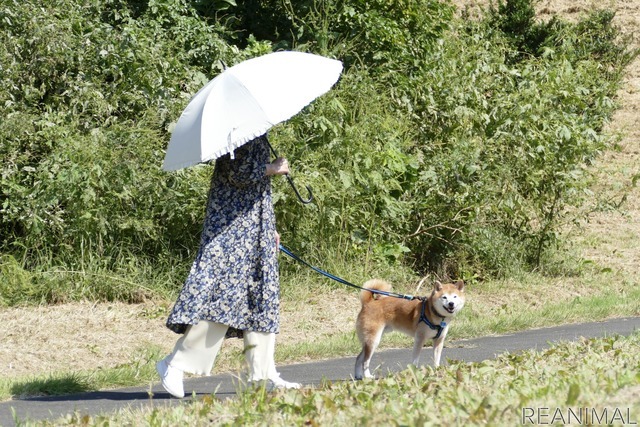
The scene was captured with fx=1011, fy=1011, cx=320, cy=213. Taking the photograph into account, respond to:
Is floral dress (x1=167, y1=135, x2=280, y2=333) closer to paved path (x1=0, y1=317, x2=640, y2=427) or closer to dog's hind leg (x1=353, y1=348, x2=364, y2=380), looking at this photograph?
paved path (x1=0, y1=317, x2=640, y2=427)

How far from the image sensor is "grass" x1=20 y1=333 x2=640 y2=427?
490 cm

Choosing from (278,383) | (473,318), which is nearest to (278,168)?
(278,383)

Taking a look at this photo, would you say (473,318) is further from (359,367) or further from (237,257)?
(237,257)

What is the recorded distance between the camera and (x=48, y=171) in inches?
434

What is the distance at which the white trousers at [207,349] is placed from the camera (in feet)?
22.5

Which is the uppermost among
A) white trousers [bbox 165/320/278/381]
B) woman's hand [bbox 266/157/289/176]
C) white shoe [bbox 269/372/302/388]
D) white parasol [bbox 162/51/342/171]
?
white parasol [bbox 162/51/342/171]

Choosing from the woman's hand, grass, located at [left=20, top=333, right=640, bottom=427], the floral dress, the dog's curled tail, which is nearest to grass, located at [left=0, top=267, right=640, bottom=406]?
the dog's curled tail

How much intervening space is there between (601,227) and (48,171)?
10145 mm

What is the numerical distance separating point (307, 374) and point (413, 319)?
97 cm

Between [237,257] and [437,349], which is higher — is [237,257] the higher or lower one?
the higher one

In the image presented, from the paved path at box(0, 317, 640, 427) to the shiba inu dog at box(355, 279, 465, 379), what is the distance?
0.90 feet

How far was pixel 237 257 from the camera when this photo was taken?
22.7ft

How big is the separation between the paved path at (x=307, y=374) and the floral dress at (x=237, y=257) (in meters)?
0.49

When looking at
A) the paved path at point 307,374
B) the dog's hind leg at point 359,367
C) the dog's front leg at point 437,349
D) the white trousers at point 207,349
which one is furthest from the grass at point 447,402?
the dog's hind leg at point 359,367
